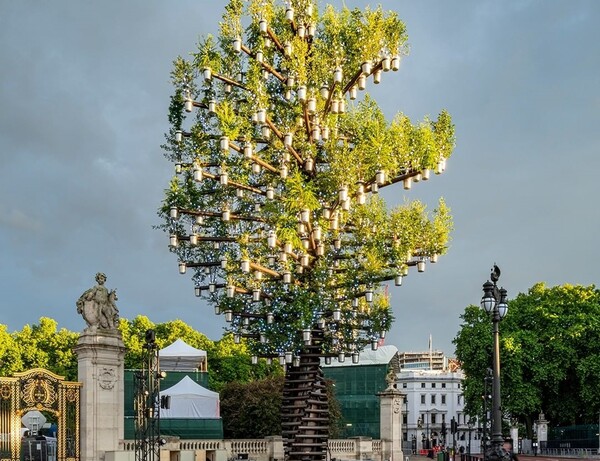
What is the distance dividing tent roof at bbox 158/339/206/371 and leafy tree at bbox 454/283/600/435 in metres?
20.0

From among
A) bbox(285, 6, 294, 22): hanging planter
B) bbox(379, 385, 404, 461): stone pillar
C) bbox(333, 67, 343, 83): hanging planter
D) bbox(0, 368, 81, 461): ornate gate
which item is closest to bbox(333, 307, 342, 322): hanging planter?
bbox(333, 67, 343, 83): hanging planter

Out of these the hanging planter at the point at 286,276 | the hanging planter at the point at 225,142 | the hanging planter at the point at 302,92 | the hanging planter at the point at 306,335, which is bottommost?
the hanging planter at the point at 306,335

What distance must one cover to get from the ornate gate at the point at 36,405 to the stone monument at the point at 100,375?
0.36 meters

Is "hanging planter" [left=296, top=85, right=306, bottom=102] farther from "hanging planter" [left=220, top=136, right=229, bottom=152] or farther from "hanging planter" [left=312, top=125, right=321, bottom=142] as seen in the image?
"hanging planter" [left=220, top=136, right=229, bottom=152]

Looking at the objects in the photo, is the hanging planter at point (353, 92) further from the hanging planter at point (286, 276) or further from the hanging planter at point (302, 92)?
the hanging planter at point (286, 276)

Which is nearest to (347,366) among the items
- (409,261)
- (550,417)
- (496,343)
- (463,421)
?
(550,417)

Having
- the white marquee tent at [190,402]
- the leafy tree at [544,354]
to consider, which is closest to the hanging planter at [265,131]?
the white marquee tent at [190,402]

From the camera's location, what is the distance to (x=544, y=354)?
59.8m

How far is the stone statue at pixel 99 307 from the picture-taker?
26.8 metres

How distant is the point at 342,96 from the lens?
25.0 meters

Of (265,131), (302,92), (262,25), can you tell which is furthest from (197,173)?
(262,25)

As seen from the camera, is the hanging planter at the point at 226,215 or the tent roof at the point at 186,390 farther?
the tent roof at the point at 186,390

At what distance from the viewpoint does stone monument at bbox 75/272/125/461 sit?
26.4 meters

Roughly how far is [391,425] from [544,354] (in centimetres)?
2093
